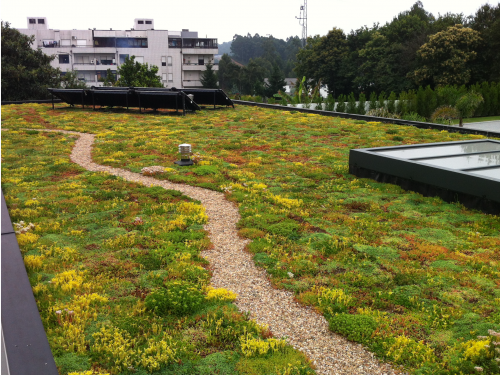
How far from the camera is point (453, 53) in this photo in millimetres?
42906

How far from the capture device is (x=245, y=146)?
57.3ft

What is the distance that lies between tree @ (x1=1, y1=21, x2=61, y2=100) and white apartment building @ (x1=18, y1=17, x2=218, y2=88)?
4325 cm

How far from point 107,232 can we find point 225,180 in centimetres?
464

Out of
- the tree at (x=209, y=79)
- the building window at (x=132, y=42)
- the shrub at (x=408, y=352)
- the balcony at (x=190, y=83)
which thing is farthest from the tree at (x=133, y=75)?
the balcony at (x=190, y=83)

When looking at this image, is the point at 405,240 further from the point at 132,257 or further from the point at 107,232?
the point at 107,232

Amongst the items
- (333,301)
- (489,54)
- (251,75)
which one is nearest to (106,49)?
(251,75)

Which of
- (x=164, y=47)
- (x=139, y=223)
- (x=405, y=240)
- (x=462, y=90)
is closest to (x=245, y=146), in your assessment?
(x=139, y=223)

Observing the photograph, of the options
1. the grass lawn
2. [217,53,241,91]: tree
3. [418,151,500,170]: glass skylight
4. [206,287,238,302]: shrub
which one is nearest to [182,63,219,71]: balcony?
[217,53,241,91]: tree

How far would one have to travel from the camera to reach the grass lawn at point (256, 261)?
4711mm

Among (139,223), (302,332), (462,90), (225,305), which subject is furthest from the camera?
(462,90)

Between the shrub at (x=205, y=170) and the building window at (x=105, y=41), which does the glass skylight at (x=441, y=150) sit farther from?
the building window at (x=105, y=41)

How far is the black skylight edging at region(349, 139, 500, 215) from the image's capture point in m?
8.98

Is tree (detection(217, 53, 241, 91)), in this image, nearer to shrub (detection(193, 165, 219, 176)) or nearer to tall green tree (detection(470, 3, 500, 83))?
tall green tree (detection(470, 3, 500, 83))

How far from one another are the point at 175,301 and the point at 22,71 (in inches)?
1718
